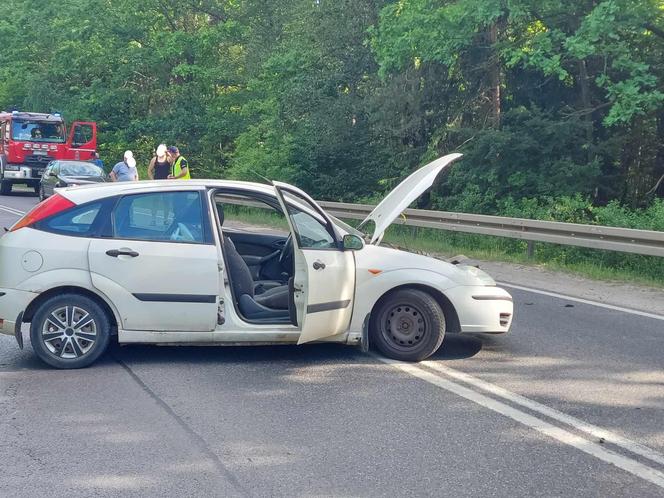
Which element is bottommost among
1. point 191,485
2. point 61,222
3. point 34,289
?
point 191,485

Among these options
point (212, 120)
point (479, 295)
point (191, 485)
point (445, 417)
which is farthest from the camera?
point (212, 120)

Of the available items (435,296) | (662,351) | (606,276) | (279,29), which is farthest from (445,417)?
(279,29)

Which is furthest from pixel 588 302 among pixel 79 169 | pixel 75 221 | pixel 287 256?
pixel 79 169

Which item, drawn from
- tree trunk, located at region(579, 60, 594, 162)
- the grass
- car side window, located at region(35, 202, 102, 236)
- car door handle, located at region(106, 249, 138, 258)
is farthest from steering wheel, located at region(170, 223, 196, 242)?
tree trunk, located at region(579, 60, 594, 162)

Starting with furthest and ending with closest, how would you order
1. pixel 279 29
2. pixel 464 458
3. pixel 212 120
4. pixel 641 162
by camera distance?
pixel 212 120 → pixel 279 29 → pixel 641 162 → pixel 464 458

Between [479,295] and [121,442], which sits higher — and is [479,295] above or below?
above

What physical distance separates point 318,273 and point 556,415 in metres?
2.08

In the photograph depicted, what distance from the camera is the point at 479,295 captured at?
7301mm

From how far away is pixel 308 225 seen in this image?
716cm

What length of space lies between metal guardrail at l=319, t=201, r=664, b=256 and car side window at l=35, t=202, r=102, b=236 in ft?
21.7

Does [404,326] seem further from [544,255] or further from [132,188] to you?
[544,255]

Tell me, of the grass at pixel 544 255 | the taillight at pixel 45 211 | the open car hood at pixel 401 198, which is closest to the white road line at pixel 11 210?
the grass at pixel 544 255

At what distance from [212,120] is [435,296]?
2841 centimetres

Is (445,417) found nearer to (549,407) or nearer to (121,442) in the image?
(549,407)
